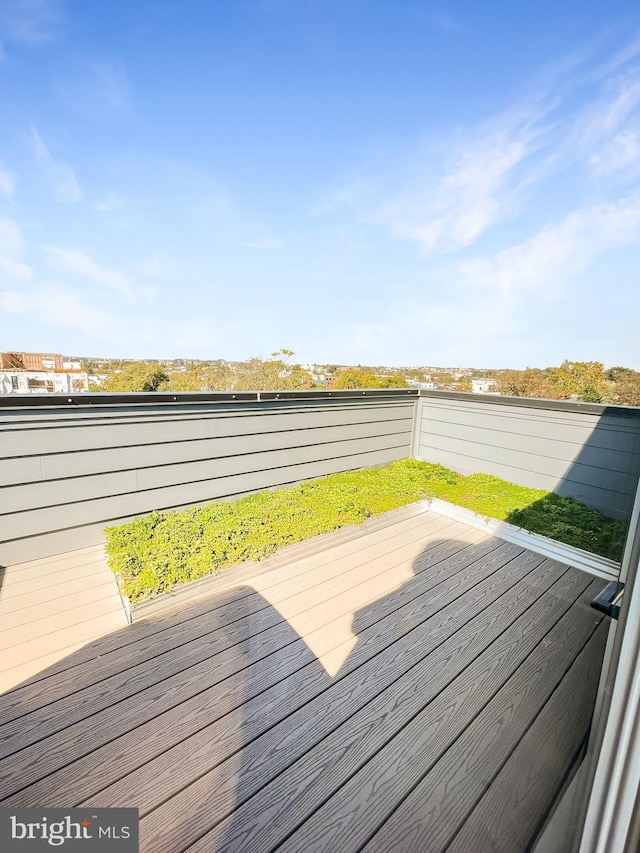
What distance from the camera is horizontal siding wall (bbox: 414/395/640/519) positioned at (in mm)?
3195

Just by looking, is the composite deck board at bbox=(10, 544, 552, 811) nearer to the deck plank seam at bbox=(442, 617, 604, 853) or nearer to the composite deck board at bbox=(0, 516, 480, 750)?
the composite deck board at bbox=(0, 516, 480, 750)

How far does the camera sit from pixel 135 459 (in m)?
2.67

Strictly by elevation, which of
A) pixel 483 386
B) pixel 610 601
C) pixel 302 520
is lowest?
pixel 302 520

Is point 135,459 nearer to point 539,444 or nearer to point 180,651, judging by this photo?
point 180,651

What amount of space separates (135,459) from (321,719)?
206 cm

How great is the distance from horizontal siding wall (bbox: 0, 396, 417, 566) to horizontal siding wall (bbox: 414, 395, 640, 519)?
4.68 feet

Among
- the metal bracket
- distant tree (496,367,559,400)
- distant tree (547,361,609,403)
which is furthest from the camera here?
distant tree (496,367,559,400)

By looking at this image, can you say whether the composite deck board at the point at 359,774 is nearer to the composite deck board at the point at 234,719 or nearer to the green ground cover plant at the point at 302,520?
the composite deck board at the point at 234,719

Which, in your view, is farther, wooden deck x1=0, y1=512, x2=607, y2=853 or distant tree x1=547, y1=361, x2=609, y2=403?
distant tree x1=547, y1=361, x2=609, y2=403

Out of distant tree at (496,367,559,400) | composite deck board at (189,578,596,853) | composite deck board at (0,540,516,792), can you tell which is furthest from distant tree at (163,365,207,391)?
distant tree at (496,367,559,400)

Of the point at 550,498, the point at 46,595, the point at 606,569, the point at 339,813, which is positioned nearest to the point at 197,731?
the point at 339,813

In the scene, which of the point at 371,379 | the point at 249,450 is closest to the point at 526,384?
the point at 371,379

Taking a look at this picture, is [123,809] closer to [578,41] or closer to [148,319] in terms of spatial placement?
[578,41]

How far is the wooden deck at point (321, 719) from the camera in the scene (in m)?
1.06
